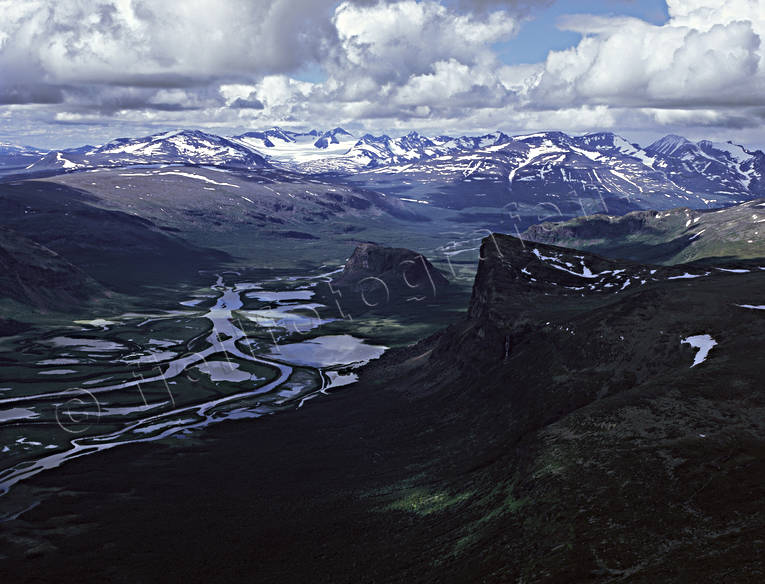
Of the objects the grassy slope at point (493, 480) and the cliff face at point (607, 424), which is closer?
the cliff face at point (607, 424)

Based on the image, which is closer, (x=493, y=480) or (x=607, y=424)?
(x=607, y=424)

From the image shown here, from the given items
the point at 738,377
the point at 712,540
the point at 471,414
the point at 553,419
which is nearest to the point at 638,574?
the point at 712,540

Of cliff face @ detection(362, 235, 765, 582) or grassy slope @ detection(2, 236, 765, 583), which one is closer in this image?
cliff face @ detection(362, 235, 765, 582)

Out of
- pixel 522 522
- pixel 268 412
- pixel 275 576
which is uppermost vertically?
pixel 522 522

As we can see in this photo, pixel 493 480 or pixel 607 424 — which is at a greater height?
pixel 607 424

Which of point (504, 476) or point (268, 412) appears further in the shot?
point (268, 412)

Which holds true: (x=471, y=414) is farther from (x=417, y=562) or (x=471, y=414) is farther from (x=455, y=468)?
(x=417, y=562)

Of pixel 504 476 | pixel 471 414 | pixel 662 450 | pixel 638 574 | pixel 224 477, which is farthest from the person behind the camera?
pixel 471 414

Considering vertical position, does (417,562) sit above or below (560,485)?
below

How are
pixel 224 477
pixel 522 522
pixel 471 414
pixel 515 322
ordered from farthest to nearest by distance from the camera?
pixel 515 322 < pixel 471 414 < pixel 224 477 < pixel 522 522
